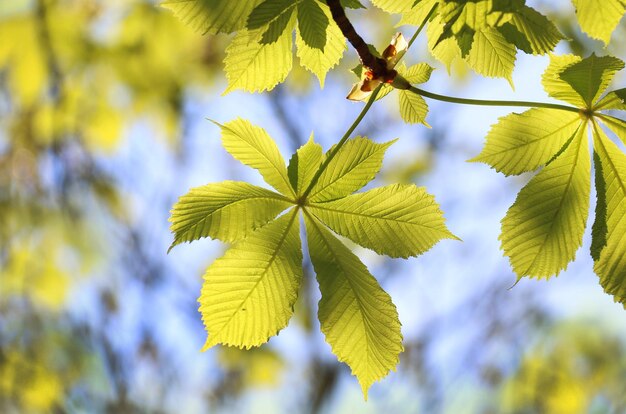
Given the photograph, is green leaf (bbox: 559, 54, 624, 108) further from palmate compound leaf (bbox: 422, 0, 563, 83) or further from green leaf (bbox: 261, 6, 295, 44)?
green leaf (bbox: 261, 6, 295, 44)

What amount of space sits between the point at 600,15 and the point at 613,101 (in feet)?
0.49

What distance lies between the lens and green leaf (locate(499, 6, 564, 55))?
1.72 feet

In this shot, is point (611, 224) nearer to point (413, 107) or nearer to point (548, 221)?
point (548, 221)

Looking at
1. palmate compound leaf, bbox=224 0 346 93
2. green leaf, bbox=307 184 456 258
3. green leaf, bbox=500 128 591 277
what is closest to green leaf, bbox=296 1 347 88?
palmate compound leaf, bbox=224 0 346 93

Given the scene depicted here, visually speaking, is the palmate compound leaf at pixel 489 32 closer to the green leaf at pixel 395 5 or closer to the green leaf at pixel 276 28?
the green leaf at pixel 395 5

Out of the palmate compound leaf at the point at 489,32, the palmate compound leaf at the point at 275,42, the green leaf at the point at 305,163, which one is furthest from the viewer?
the green leaf at the point at 305,163

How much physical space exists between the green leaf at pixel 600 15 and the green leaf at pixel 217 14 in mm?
278

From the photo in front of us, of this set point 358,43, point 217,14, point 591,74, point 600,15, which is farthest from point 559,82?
point 217,14

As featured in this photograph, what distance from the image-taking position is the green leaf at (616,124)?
0.65m

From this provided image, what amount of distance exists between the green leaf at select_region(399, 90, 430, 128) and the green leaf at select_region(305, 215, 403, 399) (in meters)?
0.18

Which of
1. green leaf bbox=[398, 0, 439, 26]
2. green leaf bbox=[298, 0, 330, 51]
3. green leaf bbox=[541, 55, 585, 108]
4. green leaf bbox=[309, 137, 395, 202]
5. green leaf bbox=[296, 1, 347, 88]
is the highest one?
green leaf bbox=[398, 0, 439, 26]

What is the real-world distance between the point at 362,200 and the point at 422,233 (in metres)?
0.07

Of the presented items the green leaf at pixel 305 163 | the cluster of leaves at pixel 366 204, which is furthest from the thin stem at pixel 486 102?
the green leaf at pixel 305 163

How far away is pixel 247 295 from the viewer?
608 millimetres
